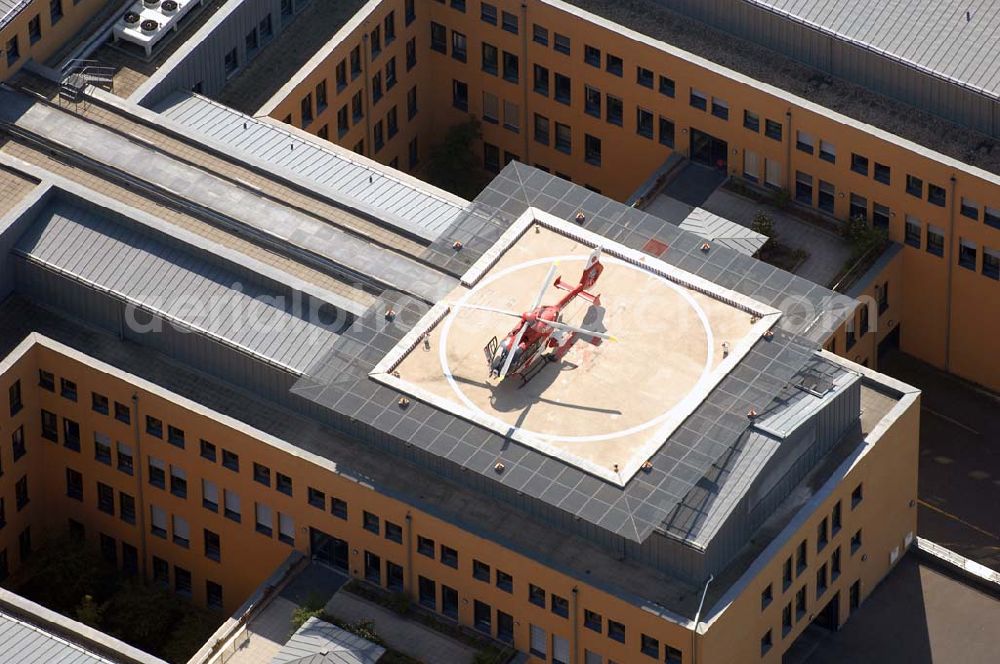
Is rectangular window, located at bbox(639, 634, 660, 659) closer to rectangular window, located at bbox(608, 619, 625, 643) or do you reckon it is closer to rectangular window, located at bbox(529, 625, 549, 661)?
rectangular window, located at bbox(608, 619, 625, 643)

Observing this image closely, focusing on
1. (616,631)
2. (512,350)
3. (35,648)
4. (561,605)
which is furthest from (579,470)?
(35,648)

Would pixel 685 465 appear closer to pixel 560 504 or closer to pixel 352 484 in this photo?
pixel 560 504

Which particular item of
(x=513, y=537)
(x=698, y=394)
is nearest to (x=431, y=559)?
(x=513, y=537)

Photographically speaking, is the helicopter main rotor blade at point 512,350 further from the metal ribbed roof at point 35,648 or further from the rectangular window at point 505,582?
the metal ribbed roof at point 35,648

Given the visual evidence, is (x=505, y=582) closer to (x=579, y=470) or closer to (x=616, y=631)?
(x=616, y=631)

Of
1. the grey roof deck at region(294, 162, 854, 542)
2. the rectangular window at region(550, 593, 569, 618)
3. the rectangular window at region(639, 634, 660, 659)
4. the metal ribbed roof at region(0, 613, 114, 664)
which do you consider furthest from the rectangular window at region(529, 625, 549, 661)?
the metal ribbed roof at region(0, 613, 114, 664)

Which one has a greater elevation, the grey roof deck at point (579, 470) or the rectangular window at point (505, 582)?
the grey roof deck at point (579, 470)

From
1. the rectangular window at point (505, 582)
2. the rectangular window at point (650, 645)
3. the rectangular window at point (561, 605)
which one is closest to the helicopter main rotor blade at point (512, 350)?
the rectangular window at point (505, 582)

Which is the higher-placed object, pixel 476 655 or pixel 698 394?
pixel 698 394
